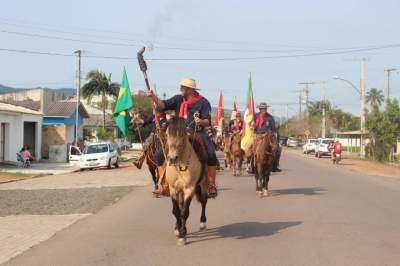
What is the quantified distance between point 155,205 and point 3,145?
23.5 m

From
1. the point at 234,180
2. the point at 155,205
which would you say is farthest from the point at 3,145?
the point at 155,205

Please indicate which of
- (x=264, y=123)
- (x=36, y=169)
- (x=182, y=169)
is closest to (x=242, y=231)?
(x=182, y=169)

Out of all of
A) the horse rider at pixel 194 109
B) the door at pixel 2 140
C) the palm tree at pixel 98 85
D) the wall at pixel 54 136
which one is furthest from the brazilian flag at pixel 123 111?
the palm tree at pixel 98 85

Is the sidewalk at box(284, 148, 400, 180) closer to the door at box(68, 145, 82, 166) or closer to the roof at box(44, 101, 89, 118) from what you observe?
the door at box(68, 145, 82, 166)

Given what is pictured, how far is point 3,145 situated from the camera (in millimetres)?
35000

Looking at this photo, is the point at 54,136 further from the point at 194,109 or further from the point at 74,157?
the point at 194,109

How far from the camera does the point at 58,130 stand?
147ft

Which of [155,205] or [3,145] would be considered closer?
[155,205]

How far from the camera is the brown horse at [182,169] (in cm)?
842

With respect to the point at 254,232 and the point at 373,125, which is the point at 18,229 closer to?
the point at 254,232

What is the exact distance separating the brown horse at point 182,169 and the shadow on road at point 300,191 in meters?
7.56

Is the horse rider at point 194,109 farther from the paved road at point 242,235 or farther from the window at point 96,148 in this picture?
the window at point 96,148

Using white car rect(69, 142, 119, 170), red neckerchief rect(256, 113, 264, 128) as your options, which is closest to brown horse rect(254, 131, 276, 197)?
red neckerchief rect(256, 113, 264, 128)

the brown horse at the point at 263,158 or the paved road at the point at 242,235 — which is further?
the brown horse at the point at 263,158
